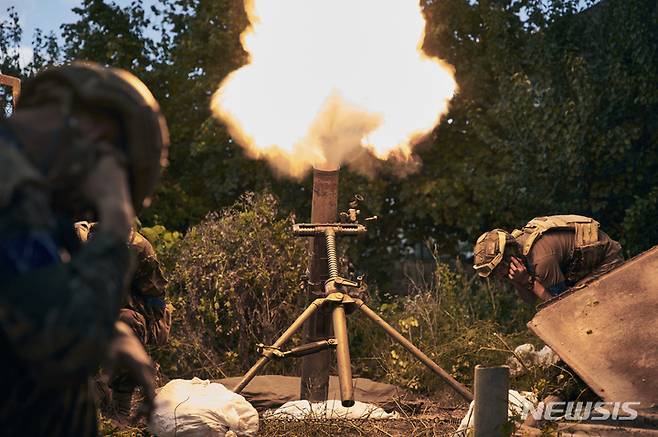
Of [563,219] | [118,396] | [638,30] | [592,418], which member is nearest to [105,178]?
[592,418]

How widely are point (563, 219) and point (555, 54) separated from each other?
461 cm

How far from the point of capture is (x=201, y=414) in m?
6.16

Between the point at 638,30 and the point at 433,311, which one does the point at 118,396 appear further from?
the point at 638,30

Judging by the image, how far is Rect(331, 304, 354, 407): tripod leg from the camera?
249 inches

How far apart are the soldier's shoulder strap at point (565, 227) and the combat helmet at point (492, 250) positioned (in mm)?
143

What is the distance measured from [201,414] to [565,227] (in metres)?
3.32

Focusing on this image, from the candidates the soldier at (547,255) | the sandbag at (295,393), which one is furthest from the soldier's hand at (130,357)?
the soldier at (547,255)

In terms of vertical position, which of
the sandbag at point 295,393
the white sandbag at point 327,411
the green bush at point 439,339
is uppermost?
the green bush at point 439,339

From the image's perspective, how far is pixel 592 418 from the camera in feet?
17.8

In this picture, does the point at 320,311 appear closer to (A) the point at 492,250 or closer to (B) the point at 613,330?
(A) the point at 492,250

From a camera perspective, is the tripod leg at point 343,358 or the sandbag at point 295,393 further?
the sandbag at point 295,393

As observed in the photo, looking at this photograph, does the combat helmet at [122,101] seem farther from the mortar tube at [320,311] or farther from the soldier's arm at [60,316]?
the mortar tube at [320,311]

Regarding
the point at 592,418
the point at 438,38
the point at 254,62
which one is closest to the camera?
A: the point at 592,418

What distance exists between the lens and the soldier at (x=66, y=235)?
2086 mm
